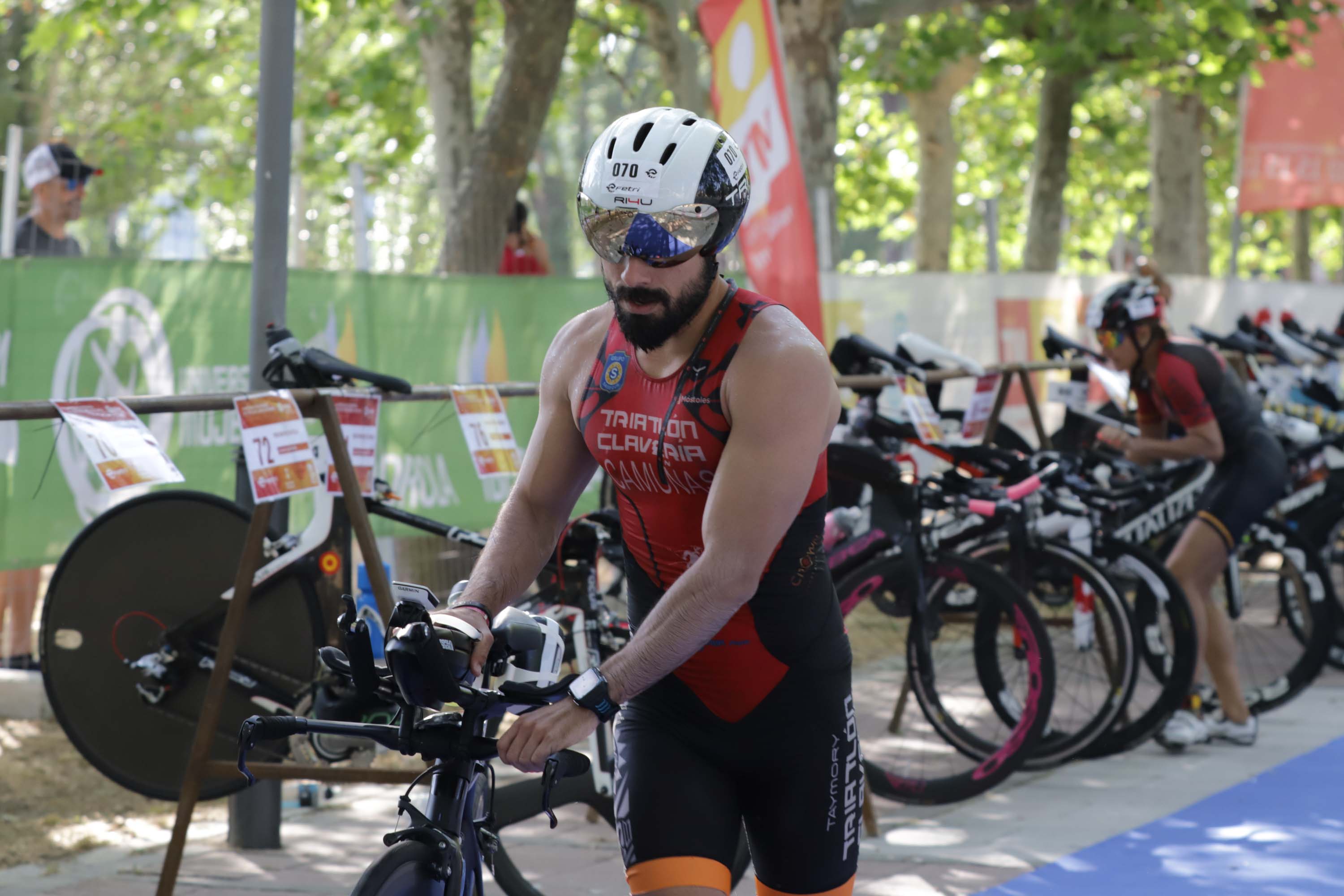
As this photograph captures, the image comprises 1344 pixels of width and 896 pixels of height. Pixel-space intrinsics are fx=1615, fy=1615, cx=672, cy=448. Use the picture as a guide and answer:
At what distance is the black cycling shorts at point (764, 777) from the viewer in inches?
120

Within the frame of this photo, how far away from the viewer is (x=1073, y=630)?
6.88m

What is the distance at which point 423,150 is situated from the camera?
21.6 meters

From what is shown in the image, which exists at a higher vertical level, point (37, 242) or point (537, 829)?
point (37, 242)

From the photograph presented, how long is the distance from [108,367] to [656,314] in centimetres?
436

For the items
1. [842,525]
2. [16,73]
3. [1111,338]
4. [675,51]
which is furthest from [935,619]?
[16,73]

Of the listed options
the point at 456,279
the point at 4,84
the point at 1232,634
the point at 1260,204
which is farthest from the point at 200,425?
the point at 4,84

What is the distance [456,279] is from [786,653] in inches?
202

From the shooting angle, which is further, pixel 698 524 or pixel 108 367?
pixel 108 367

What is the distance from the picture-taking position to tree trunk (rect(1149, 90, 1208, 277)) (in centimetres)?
1919

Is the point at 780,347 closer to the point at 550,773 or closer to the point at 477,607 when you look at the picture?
the point at 477,607

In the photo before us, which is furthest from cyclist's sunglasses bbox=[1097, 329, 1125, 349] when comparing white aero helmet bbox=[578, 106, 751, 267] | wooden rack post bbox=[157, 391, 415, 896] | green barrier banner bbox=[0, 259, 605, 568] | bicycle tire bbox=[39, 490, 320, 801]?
white aero helmet bbox=[578, 106, 751, 267]

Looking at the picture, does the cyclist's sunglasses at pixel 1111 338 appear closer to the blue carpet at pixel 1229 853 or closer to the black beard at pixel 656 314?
the blue carpet at pixel 1229 853

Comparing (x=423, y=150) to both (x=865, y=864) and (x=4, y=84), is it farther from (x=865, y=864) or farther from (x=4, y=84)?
(x=865, y=864)

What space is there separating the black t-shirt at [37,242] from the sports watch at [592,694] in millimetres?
4960
